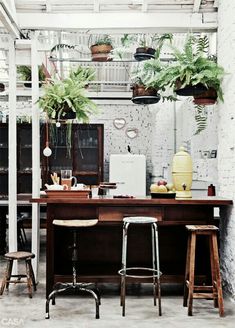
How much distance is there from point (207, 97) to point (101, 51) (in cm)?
187

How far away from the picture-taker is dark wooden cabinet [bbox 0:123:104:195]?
434 inches

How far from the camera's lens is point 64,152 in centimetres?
1116

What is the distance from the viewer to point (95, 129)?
11.2m

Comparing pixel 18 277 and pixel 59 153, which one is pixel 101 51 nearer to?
pixel 18 277

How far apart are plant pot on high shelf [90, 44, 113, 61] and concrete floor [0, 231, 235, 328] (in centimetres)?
305

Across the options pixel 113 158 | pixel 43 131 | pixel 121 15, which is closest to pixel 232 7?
pixel 121 15

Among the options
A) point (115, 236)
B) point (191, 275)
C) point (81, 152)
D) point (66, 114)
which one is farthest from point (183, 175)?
point (81, 152)

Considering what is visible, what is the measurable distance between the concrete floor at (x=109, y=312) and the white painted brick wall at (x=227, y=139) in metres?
0.51

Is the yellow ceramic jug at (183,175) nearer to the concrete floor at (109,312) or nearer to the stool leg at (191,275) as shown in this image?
the stool leg at (191,275)

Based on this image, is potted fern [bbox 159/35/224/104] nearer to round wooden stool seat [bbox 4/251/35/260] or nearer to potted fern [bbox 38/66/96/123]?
potted fern [bbox 38/66/96/123]

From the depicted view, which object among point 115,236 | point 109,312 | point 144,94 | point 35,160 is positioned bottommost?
point 109,312

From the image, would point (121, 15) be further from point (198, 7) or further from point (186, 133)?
point (186, 133)

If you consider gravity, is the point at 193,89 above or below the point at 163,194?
above

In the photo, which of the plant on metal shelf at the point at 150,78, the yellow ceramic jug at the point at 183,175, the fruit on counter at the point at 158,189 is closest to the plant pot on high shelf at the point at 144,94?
the plant on metal shelf at the point at 150,78
